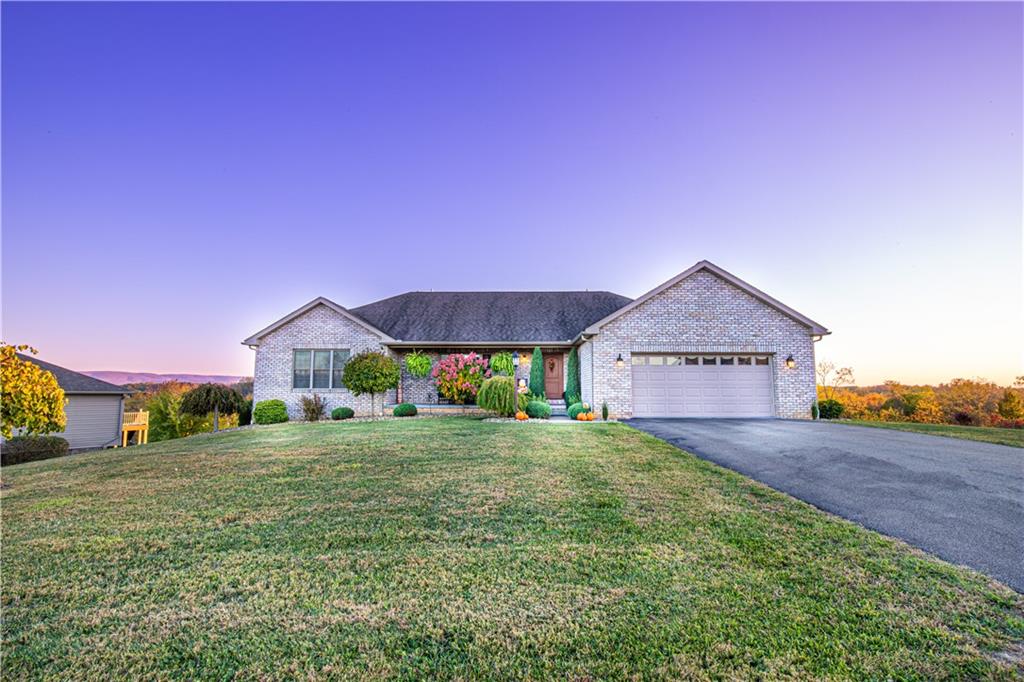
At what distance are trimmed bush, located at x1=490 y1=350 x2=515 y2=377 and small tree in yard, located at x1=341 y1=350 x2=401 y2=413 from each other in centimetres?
386

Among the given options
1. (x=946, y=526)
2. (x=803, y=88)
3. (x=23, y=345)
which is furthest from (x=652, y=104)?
(x=23, y=345)

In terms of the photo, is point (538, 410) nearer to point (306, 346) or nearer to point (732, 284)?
point (732, 284)

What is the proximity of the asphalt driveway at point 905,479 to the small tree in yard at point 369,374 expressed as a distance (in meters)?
10.0

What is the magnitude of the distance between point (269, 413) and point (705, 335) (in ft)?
53.0

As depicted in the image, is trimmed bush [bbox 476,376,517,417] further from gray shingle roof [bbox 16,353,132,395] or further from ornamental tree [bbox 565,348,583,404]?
gray shingle roof [bbox 16,353,132,395]

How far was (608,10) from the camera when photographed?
11.2 m

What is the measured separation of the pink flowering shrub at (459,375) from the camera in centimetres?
1628

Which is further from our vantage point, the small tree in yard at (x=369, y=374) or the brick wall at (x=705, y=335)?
the small tree in yard at (x=369, y=374)

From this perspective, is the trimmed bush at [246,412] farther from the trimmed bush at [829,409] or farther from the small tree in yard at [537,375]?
the trimmed bush at [829,409]

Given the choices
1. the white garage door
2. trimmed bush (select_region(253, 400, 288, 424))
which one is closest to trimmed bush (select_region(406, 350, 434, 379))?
trimmed bush (select_region(253, 400, 288, 424))

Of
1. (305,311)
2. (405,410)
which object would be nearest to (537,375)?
(405,410)

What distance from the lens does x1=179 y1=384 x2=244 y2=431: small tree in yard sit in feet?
54.2

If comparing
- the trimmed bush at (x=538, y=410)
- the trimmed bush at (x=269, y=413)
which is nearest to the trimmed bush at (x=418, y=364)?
the trimmed bush at (x=269, y=413)

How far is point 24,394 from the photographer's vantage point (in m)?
7.51
